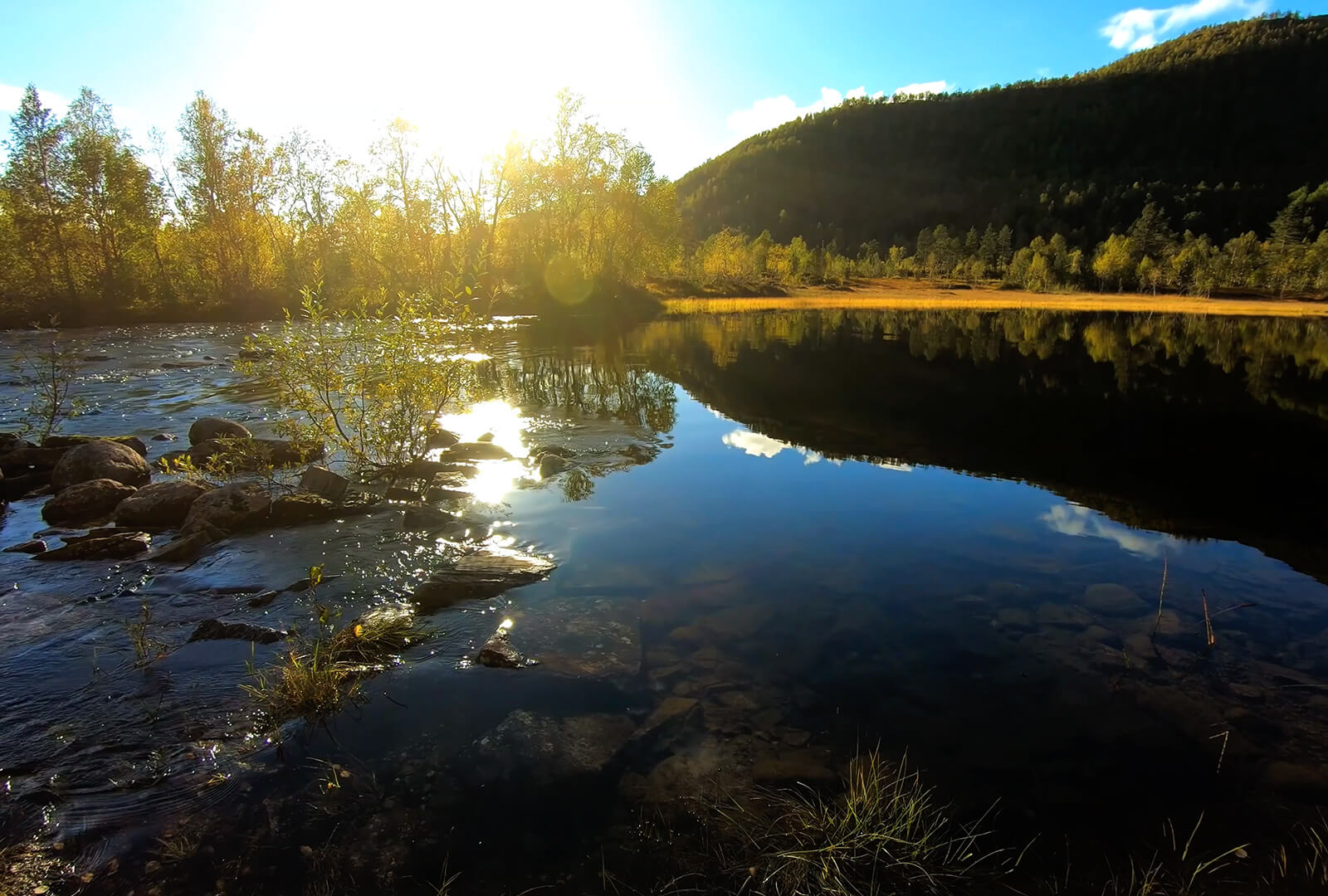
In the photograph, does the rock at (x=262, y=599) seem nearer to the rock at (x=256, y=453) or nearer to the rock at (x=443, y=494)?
the rock at (x=443, y=494)

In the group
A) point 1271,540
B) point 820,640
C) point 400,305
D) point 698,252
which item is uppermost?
point 698,252

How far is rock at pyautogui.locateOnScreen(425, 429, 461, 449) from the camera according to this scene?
618 inches

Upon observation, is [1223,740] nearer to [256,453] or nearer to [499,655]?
[499,655]

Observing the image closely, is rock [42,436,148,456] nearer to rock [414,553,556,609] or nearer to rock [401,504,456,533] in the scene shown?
rock [401,504,456,533]

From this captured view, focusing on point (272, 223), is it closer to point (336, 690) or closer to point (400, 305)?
point (400, 305)

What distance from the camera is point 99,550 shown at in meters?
9.52

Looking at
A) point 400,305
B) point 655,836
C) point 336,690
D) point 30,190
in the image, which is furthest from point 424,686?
point 30,190

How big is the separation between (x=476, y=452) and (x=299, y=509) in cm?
486

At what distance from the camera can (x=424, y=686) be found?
6613 millimetres

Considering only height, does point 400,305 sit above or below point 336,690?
above

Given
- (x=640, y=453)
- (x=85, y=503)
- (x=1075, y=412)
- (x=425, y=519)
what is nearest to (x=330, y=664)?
(x=425, y=519)

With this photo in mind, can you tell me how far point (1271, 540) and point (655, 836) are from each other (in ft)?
40.9

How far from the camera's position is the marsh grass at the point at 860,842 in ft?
14.3

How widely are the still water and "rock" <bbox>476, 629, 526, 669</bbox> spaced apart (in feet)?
0.61
